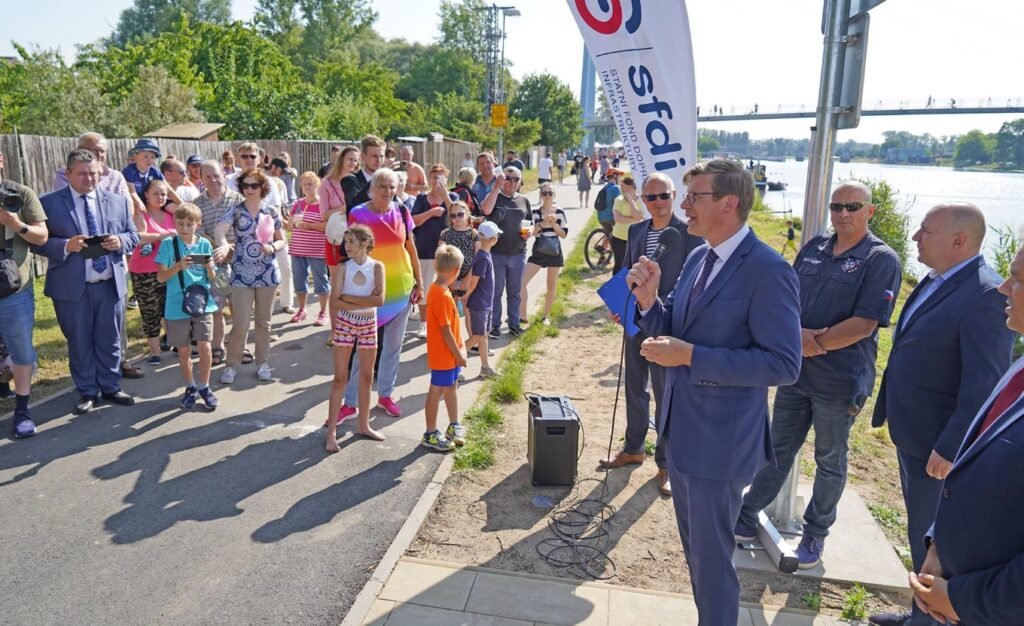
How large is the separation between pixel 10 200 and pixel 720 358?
16.9 ft

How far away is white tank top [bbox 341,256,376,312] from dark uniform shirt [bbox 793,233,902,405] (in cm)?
303

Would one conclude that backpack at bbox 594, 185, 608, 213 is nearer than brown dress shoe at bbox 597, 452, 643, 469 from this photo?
No

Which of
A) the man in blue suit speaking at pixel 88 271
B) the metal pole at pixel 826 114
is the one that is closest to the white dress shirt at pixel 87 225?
the man in blue suit speaking at pixel 88 271

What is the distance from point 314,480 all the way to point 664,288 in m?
2.81

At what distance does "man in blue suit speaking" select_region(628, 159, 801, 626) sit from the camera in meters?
2.65

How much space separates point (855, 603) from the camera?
11.9 feet

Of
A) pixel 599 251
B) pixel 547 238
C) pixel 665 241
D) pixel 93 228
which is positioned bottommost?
pixel 599 251

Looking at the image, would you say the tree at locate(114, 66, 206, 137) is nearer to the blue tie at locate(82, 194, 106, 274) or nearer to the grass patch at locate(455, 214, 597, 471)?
the blue tie at locate(82, 194, 106, 274)

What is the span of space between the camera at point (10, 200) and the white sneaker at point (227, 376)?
221 centimetres

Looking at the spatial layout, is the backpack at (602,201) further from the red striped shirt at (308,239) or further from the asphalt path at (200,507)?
the asphalt path at (200,507)

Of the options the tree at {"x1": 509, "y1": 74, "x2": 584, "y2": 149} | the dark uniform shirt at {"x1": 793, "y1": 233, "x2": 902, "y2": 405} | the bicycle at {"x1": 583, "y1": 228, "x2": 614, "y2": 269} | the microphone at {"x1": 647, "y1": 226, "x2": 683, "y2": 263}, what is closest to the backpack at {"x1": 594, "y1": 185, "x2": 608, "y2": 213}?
the bicycle at {"x1": 583, "y1": 228, "x2": 614, "y2": 269}

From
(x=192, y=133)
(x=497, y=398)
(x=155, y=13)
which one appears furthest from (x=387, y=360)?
(x=155, y=13)

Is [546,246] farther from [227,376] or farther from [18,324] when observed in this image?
[18,324]

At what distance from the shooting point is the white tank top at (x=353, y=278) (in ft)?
16.7
